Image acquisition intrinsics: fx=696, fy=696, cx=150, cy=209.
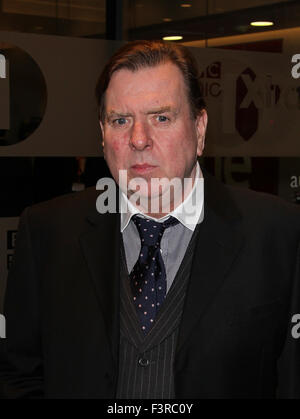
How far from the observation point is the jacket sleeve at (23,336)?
4.65 feet

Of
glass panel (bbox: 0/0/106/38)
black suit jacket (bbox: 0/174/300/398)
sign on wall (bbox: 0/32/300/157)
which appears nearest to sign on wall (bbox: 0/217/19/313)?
sign on wall (bbox: 0/32/300/157)

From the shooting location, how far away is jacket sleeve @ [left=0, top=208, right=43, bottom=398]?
1.42 metres

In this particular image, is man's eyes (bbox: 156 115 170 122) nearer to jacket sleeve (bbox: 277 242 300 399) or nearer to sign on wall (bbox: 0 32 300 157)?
jacket sleeve (bbox: 277 242 300 399)

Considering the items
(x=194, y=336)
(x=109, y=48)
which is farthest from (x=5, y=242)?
(x=194, y=336)

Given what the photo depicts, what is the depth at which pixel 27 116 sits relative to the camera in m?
3.21

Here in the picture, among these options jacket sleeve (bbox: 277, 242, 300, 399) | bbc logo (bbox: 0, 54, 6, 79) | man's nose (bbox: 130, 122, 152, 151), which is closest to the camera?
man's nose (bbox: 130, 122, 152, 151)

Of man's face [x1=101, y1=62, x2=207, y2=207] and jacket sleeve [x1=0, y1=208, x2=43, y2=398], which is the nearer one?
man's face [x1=101, y1=62, x2=207, y2=207]

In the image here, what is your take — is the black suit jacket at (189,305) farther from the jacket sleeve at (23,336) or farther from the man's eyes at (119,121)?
the man's eyes at (119,121)

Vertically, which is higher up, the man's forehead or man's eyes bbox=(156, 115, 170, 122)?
the man's forehead

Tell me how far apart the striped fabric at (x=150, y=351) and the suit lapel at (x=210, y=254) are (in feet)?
0.11

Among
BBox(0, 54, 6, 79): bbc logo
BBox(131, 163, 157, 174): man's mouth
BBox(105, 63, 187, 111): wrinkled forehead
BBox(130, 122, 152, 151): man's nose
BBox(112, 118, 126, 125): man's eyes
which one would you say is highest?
BBox(0, 54, 6, 79): bbc logo

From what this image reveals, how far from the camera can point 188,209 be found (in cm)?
140

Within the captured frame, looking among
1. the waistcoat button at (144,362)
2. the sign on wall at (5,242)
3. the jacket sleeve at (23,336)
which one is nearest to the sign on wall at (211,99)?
the sign on wall at (5,242)

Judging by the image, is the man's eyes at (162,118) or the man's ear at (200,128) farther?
the man's ear at (200,128)
